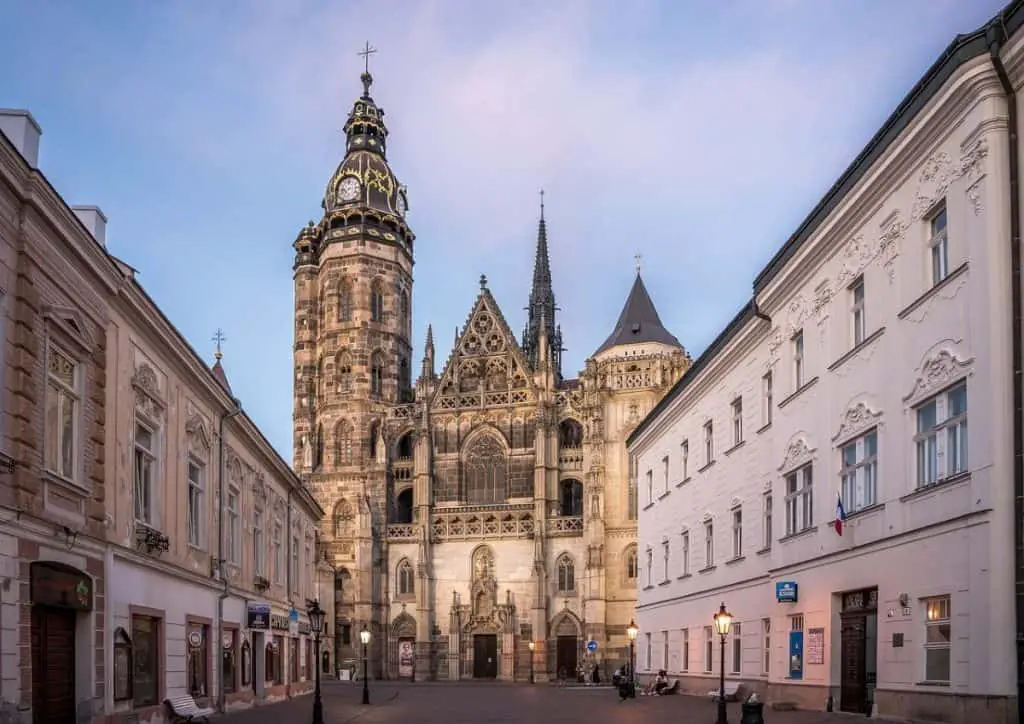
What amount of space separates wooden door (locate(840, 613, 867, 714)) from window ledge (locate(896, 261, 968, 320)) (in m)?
5.74

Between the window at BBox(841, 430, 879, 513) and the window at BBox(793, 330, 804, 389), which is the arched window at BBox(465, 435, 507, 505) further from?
the window at BBox(841, 430, 879, 513)

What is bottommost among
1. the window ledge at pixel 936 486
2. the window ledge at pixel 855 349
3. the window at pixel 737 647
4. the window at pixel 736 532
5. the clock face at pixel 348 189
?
the window at pixel 737 647

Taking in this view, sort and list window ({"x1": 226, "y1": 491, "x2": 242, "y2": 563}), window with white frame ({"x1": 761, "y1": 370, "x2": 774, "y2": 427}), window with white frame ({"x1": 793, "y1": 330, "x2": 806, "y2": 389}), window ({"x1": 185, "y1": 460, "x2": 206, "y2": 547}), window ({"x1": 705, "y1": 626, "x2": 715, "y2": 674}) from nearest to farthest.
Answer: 1. window ({"x1": 185, "y1": 460, "x2": 206, "y2": 547})
2. window with white frame ({"x1": 793, "y1": 330, "x2": 806, "y2": 389})
3. window with white frame ({"x1": 761, "y1": 370, "x2": 774, "y2": 427})
4. window ({"x1": 226, "y1": 491, "x2": 242, "y2": 563})
5. window ({"x1": 705, "y1": 626, "x2": 715, "y2": 674})

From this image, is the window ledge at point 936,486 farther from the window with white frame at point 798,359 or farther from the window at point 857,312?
the window with white frame at point 798,359

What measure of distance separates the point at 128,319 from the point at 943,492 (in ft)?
43.3

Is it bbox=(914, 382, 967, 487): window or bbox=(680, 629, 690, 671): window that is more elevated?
bbox=(914, 382, 967, 487): window

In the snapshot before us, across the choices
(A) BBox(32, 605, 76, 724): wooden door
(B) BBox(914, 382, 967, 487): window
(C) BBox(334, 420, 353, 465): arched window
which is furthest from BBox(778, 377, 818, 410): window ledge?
(C) BBox(334, 420, 353, 465): arched window

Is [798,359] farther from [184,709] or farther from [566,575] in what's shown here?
[566,575]

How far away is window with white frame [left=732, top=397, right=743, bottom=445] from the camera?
103 feet

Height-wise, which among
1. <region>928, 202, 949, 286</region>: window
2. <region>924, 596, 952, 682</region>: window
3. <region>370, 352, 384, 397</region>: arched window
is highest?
<region>370, 352, 384, 397</region>: arched window

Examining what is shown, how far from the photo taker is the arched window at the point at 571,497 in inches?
3056

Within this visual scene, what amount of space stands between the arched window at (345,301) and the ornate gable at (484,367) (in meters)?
7.31

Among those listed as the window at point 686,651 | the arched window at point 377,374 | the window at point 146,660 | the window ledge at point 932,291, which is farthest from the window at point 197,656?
the arched window at point 377,374

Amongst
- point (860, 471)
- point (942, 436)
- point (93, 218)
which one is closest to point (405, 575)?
point (860, 471)
